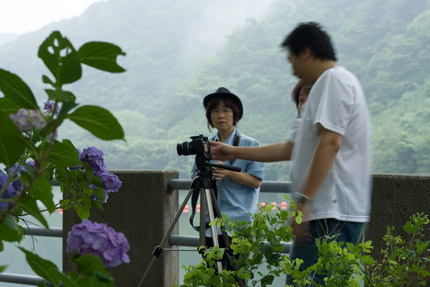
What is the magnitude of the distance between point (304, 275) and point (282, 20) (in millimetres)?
60460

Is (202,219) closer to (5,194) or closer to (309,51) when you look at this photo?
(309,51)

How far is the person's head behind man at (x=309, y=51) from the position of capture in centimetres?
179

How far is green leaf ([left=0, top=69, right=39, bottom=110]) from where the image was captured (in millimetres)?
651

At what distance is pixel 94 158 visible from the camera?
1.27m

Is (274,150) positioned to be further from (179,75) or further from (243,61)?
(179,75)

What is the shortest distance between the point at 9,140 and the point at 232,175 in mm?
2182

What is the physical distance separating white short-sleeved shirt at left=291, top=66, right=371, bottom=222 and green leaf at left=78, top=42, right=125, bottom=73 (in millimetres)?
1028

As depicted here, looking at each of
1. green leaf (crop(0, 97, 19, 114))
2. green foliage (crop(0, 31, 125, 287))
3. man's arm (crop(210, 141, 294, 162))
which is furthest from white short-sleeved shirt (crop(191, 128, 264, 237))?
green foliage (crop(0, 31, 125, 287))

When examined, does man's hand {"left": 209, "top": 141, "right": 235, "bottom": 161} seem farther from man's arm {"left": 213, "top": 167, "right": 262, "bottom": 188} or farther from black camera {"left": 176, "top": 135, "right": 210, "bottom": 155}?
man's arm {"left": 213, "top": 167, "right": 262, "bottom": 188}

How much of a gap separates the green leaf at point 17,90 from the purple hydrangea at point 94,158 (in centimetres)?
60

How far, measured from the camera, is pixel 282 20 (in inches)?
2367

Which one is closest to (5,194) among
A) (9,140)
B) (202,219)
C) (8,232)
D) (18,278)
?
(9,140)

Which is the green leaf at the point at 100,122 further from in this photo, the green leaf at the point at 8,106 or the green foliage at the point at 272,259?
the green foliage at the point at 272,259

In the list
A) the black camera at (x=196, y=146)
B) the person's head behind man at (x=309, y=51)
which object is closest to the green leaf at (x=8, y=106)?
the person's head behind man at (x=309, y=51)
